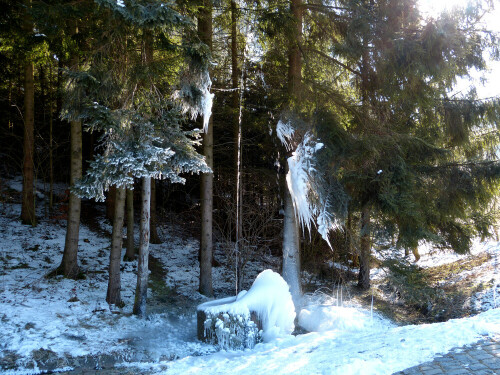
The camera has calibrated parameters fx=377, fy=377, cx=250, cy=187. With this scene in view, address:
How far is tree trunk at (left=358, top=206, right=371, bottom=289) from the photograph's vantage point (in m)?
8.21

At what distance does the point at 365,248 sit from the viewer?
9633mm

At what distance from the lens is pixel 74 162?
8727 millimetres

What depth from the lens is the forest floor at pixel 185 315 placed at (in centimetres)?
523

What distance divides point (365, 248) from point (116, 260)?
6.02 metres

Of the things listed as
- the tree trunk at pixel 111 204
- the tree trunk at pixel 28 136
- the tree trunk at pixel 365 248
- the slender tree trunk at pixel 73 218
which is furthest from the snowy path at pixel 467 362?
the tree trunk at pixel 111 204

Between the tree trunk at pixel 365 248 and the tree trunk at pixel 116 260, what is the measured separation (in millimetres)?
5268

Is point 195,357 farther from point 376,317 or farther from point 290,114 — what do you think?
point 290,114

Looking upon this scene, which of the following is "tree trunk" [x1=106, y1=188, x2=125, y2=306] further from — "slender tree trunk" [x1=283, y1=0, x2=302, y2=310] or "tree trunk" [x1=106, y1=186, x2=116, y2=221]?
"tree trunk" [x1=106, y1=186, x2=116, y2=221]

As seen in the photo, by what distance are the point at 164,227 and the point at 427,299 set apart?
947cm

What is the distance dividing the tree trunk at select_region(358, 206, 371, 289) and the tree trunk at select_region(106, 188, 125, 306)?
5.27m

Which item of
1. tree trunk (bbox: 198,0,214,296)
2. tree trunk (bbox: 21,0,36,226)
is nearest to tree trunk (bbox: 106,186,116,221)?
tree trunk (bbox: 21,0,36,226)

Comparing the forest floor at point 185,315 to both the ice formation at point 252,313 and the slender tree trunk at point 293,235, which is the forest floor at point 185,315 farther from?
the slender tree trunk at point 293,235

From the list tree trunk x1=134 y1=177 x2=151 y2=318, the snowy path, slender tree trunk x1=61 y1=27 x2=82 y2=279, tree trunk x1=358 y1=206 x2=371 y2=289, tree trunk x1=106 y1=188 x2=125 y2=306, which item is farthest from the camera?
slender tree trunk x1=61 y1=27 x2=82 y2=279

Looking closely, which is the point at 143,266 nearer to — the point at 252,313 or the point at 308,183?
the point at 252,313
